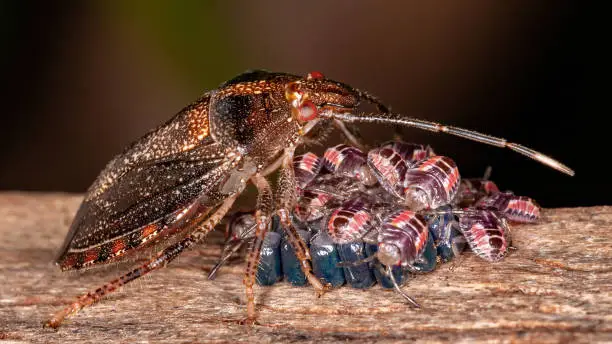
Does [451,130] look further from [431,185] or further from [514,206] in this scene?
[514,206]

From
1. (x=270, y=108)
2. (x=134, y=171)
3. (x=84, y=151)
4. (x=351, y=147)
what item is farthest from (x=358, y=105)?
(x=84, y=151)

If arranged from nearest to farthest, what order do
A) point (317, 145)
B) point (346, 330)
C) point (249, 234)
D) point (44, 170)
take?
point (346, 330) → point (249, 234) → point (317, 145) → point (44, 170)

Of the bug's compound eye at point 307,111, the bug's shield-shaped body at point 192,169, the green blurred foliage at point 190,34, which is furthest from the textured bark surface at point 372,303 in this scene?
the green blurred foliage at point 190,34

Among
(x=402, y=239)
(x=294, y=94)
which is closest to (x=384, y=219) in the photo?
(x=402, y=239)

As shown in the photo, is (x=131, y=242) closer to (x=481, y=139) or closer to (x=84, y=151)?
Result: (x=481, y=139)

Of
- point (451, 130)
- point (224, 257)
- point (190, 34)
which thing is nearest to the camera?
point (451, 130)

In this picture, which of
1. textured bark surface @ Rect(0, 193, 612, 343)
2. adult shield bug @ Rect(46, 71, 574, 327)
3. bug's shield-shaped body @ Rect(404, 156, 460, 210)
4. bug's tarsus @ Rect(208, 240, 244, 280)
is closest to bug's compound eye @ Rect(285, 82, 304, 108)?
adult shield bug @ Rect(46, 71, 574, 327)
